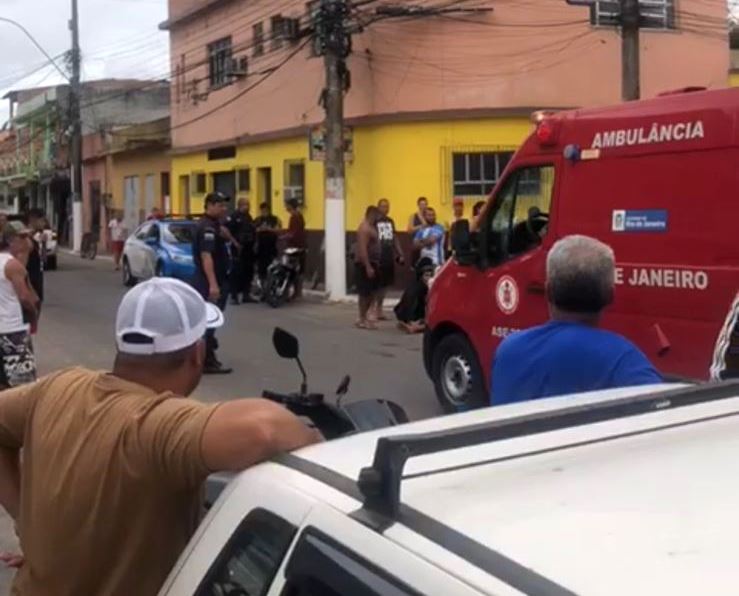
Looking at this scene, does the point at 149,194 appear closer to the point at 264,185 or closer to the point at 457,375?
the point at 264,185

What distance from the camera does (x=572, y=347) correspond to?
3910 mm

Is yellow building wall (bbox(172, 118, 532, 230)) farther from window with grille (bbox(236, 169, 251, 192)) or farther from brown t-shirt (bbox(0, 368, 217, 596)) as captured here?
brown t-shirt (bbox(0, 368, 217, 596))

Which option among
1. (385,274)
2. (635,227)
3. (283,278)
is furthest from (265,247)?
(635,227)

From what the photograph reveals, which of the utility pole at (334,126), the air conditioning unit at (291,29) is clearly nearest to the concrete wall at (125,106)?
the air conditioning unit at (291,29)

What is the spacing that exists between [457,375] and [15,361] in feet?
11.7

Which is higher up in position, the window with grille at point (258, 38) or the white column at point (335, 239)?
the window with grille at point (258, 38)

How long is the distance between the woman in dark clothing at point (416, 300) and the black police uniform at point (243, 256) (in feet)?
16.5

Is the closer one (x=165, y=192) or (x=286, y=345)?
(x=286, y=345)

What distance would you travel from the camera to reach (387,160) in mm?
25547

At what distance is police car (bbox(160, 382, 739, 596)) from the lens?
5.30 feet

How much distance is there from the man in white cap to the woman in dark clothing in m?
14.1

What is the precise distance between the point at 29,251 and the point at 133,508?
8.31 metres

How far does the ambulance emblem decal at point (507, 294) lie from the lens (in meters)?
9.62

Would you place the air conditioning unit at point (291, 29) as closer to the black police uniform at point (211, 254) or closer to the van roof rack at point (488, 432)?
the black police uniform at point (211, 254)
